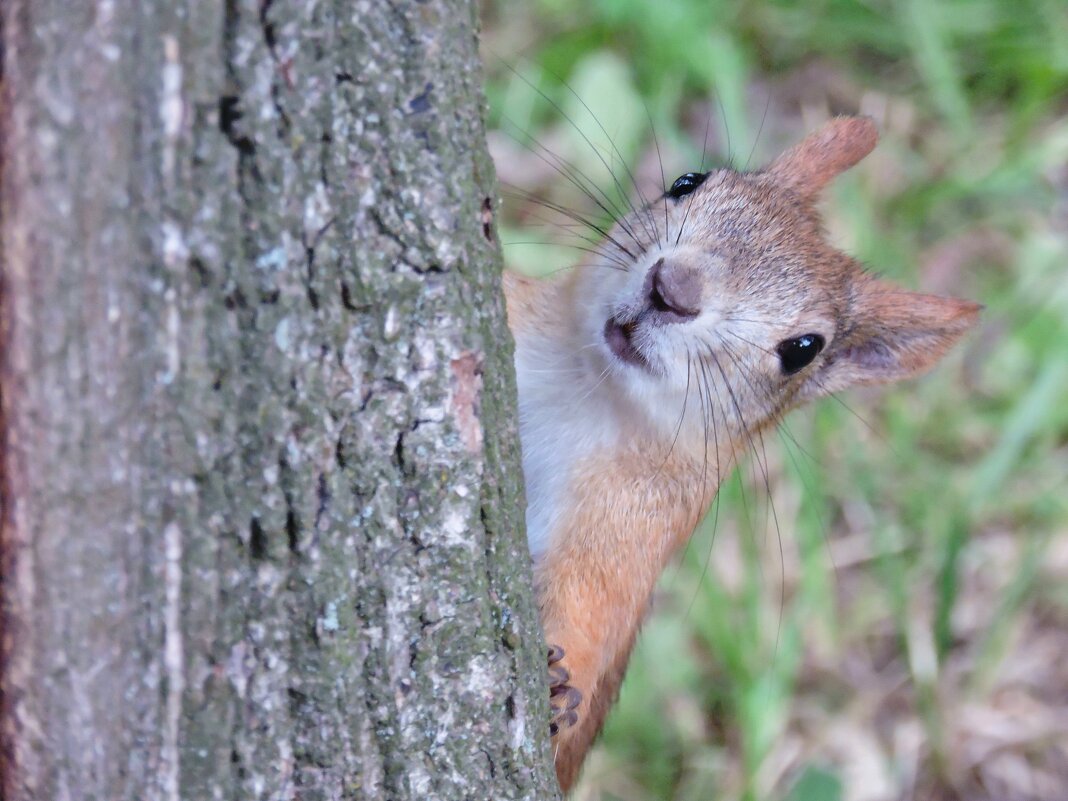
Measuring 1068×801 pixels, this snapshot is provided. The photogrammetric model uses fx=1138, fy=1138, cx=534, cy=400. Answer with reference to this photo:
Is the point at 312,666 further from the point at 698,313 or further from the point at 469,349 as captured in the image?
the point at 698,313

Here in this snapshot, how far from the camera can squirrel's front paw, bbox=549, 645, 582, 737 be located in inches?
63.7

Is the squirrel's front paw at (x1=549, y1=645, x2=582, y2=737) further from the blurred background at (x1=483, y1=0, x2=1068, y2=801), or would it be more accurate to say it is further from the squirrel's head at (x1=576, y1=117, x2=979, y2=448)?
the blurred background at (x1=483, y1=0, x2=1068, y2=801)

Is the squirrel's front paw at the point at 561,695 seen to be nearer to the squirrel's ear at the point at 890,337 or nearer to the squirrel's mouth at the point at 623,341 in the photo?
the squirrel's mouth at the point at 623,341

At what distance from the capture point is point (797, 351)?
1.89 m

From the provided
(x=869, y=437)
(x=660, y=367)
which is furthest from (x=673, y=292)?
(x=869, y=437)

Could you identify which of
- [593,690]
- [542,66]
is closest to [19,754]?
[593,690]

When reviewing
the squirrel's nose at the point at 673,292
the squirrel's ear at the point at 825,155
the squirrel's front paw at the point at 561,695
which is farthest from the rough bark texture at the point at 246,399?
the squirrel's ear at the point at 825,155

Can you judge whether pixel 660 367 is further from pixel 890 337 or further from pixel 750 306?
pixel 890 337

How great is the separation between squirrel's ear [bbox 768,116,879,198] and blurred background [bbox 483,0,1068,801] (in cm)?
25

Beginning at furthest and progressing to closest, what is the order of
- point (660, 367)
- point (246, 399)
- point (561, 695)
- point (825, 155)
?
Answer: point (825, 155), point (660, 367), point (561, 695), point (246, 399)

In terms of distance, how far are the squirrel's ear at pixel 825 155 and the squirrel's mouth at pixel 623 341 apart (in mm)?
528

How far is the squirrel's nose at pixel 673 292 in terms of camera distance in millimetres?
1690

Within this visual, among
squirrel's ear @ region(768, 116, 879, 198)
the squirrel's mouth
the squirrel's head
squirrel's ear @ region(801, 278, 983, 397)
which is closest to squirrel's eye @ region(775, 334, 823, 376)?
the squirrel's head

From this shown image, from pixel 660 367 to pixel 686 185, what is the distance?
429 mm
